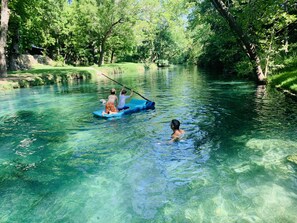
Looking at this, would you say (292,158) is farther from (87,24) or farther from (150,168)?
(87,24)

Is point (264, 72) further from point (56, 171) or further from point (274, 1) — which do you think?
point (56, 171)

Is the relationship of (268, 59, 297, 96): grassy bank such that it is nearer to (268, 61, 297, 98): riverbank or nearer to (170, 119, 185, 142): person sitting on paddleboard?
(268, 61, 297, 98): riverbank

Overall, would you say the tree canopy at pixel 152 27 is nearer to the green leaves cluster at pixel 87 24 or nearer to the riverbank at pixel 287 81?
the green leaves cluster at pixel 87 24

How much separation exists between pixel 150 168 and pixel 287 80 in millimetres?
14120

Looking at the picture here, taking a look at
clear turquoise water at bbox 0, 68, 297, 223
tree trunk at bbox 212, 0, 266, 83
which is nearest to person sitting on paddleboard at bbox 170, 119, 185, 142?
clear turquoise water at bbox 0, 68, 297, 223

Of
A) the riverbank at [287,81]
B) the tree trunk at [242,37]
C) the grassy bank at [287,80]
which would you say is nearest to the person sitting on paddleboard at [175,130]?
the riverbank at [287,81]

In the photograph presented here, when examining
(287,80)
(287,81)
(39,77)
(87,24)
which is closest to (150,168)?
(287,81)

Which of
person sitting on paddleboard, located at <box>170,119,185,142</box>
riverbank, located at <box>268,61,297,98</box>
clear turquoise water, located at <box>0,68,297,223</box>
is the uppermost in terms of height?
riverbank, located at <box>268,61,297,98</box>

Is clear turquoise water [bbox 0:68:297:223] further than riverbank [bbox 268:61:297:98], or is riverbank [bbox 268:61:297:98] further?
riverbank [bbox 268:61:297:98]

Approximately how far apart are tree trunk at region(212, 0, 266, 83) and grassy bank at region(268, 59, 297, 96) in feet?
3.33

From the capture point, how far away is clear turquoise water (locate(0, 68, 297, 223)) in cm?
508

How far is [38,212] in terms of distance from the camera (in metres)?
5.12

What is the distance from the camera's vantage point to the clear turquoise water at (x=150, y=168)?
200 inches

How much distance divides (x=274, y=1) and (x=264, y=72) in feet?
21.3
